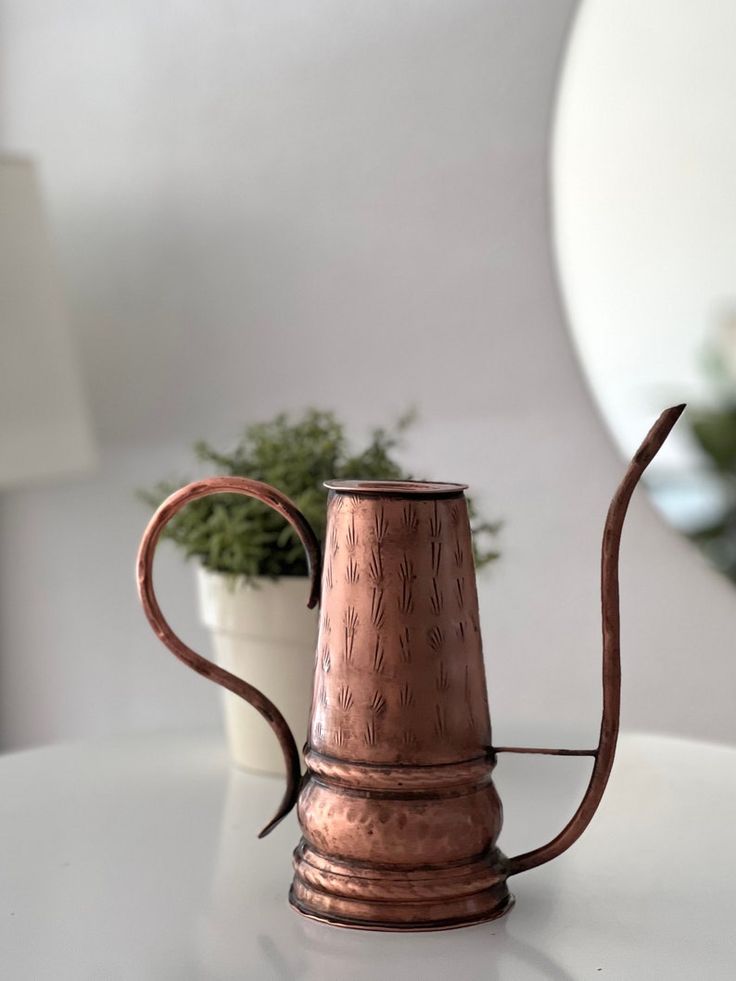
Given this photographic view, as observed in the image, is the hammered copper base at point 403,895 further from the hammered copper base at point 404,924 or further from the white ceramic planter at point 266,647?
the white ceramic planter at point 266,647

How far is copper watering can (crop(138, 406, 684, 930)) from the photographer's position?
21.6 inches

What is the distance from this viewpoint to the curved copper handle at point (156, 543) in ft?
1.84

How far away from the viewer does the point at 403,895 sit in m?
0.55

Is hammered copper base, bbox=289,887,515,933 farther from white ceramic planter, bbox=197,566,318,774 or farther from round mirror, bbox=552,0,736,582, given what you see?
round mirror, bbox=552,0,736,582

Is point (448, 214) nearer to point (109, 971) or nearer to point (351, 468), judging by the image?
point (351, 468)

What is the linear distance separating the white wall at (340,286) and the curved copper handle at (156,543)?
785 mm

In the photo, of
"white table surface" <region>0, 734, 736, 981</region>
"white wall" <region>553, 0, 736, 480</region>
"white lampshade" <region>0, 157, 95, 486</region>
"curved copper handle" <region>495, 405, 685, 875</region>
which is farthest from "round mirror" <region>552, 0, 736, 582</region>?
"curved copper handle" <region>495, 405, 685, 875</region>

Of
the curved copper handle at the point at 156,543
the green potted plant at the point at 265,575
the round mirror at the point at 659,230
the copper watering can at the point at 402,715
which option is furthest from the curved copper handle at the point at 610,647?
the round mirror at the point at 659,230

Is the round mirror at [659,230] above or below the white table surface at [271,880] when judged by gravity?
above

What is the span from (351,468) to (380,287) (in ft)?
1.83

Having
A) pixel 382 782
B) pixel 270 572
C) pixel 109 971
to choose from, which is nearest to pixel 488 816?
pixel 382 782

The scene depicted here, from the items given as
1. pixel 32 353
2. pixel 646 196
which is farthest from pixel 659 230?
pixel 32 353

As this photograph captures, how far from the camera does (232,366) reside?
1432 millimetres

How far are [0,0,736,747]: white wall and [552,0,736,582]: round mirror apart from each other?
1.3 inches
